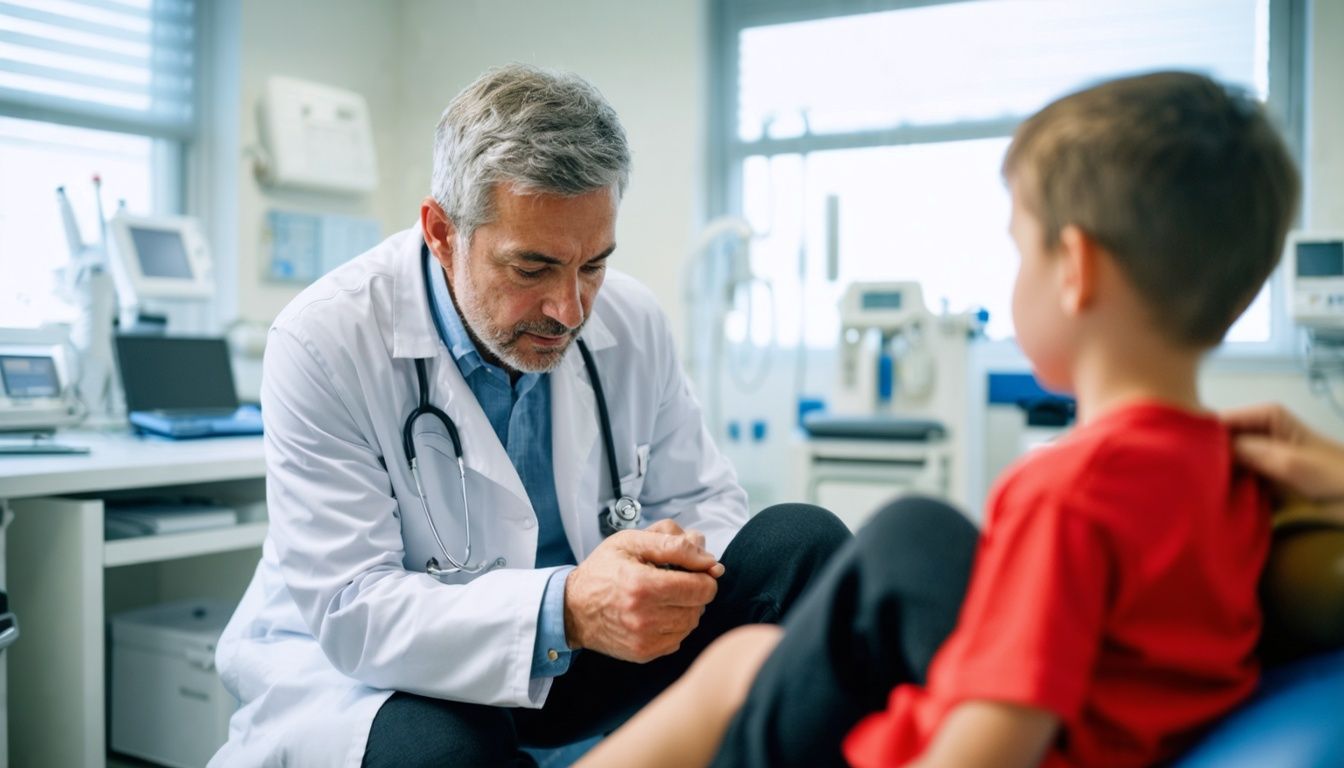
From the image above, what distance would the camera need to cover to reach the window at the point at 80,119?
306 cm

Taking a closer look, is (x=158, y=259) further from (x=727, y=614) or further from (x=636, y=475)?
(x=727, y=614)

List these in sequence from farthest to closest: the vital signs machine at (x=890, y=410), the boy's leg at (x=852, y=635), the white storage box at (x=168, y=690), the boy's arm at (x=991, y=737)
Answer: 1. the vital signs machine at (x=890, y=410)
2. the white storage box at (x=168, y=690)
3. the boy's leg at (x=852, y=635)
4. the boy's arm at (x=991, y=737)

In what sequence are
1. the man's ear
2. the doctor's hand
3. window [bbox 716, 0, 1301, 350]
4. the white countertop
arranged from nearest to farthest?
the doctor's hand
the man's ear
the white countertop
window [bbox 716, 0, 1301, 350]

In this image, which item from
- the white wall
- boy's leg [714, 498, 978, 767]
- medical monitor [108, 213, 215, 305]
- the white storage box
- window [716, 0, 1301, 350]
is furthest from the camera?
the white wall

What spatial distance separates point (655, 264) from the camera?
4.03 meters

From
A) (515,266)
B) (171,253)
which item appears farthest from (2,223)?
(515,266)

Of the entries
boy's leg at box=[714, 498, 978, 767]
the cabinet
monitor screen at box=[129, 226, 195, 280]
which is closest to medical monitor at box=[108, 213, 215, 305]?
Answer: monitor screen at box=[129, 226, 195, 280]

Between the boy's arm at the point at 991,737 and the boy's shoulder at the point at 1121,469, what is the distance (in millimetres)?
117

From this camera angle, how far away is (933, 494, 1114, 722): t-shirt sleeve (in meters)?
0.59

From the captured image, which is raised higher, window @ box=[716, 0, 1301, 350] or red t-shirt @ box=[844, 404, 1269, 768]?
window @ box=[716, 0, 1301, 350]

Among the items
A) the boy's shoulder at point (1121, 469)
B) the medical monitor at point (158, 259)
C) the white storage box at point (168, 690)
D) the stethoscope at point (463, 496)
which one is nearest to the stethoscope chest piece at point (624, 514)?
the stethoscope at point (463, 496)

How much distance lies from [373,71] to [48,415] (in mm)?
2557

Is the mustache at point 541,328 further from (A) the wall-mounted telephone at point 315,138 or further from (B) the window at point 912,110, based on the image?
(A) the wall-mounted telephone at point 315,138

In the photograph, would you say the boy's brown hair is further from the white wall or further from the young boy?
Answer: the white wall
